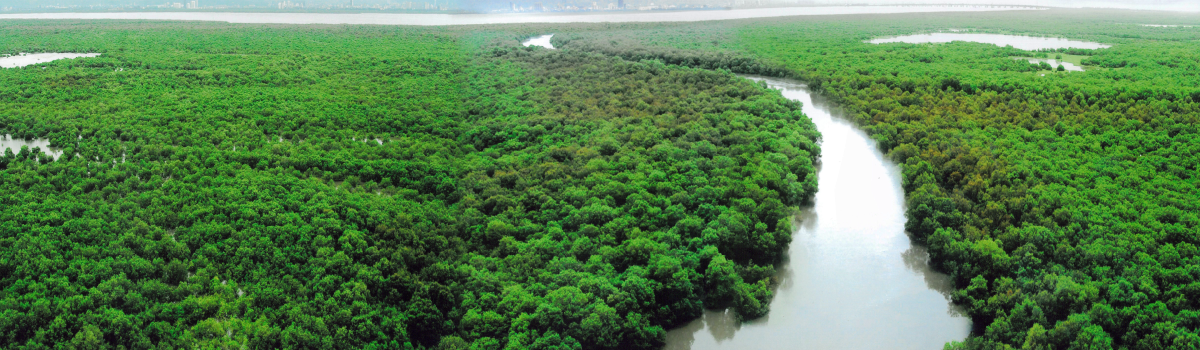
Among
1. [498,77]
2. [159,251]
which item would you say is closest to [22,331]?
[159,251]

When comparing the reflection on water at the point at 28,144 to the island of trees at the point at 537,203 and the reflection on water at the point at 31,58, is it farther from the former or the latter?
the reflection on water at the point at 31,58

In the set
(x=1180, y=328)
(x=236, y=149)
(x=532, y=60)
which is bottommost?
(x=1180, y=328)

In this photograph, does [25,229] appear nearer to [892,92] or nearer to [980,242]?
[980,242]

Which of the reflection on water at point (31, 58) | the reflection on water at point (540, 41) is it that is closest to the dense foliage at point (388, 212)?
the reflection on water at point (31, 58)

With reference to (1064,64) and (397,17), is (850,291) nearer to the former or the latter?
(1064,64)

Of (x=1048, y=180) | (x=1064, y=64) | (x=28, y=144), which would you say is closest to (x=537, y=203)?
(x=1048, y=180)
